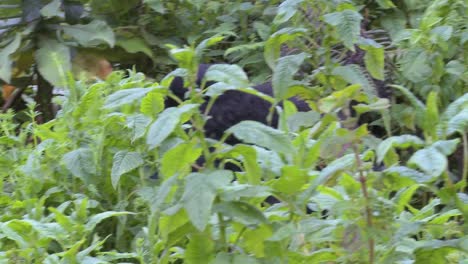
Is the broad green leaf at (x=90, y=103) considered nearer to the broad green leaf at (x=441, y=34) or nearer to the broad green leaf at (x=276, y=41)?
the broad green leaf at (x=276, y=41)

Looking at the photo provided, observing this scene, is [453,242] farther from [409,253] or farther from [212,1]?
[212,1]

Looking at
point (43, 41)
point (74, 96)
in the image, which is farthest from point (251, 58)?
point (74, 96)

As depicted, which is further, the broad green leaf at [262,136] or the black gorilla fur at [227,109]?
the black gorilla fur at [227,109]

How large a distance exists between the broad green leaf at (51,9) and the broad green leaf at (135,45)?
35 centimetres

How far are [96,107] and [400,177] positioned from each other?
1.06 m

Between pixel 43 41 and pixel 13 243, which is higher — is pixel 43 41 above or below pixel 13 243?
below

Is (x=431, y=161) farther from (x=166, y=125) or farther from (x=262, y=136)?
(x=166, y=125)

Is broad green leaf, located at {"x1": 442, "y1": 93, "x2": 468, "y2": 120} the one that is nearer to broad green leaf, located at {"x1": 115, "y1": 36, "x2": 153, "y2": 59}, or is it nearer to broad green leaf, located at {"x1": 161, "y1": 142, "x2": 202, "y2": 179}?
broad green leaf, located at {"x1": 161, "y1": 142, "x2": 202, "y2": 179}

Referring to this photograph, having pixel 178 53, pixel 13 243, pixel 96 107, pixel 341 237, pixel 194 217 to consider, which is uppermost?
pixel 178 53

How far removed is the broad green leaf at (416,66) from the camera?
114 inches

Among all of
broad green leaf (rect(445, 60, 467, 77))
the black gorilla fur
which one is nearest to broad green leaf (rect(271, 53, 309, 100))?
the black gorilla fur

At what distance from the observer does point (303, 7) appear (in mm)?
2207

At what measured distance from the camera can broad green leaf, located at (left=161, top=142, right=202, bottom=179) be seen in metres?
1.44

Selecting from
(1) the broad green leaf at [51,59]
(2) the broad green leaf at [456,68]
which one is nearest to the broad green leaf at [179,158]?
(2) the broad green leaf at [456,68]
